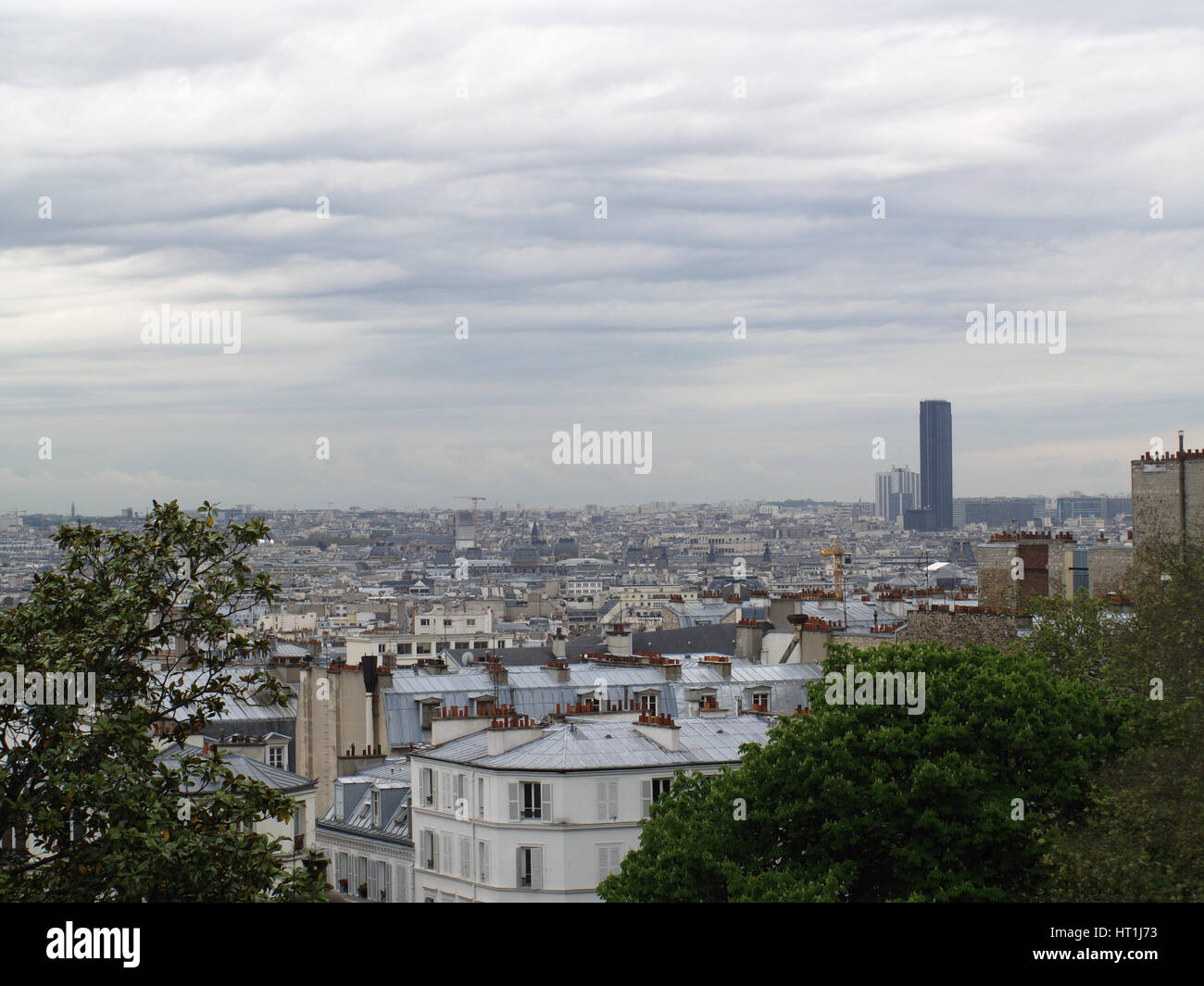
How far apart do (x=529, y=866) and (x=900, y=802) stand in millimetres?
13534

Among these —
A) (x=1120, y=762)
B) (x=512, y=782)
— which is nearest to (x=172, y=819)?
(x=1120, y=762)

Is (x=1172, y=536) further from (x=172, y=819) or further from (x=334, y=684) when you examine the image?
(x=172, y=819)

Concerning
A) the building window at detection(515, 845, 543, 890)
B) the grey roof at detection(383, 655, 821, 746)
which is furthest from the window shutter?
the grey roof at detection(383, 655, 821, 746)

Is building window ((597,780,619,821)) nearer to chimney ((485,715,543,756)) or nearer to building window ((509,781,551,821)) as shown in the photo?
building window ((509,781,551,821))

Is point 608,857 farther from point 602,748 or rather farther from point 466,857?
point 466,857

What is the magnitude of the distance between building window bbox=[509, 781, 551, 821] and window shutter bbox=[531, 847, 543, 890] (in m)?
0.80

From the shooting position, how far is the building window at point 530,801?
36469 mm

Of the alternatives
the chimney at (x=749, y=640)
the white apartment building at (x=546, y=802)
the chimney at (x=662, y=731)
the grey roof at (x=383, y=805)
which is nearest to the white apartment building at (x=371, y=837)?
the grey roof at (x=383, y=805)

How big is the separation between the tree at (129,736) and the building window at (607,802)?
793 inches

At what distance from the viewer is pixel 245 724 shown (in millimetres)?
54500

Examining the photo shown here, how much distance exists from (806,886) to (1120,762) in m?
5.69

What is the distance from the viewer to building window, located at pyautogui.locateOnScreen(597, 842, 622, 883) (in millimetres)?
36281
